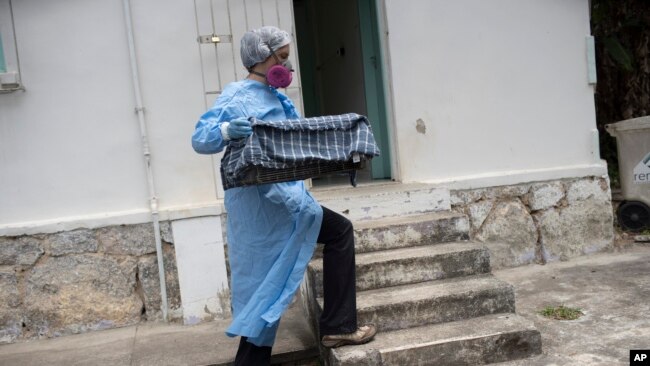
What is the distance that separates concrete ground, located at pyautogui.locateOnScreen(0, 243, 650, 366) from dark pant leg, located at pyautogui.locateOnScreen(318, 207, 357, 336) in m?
0.49

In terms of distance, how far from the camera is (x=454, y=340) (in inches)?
113

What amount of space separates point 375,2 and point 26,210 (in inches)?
121

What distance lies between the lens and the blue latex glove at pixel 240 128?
7.94 feet

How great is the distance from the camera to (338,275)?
2818 mm

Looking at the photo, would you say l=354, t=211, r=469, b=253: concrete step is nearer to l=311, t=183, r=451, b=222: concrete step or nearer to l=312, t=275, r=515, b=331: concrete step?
l=311, t=183, r=451, b=222: concrete step

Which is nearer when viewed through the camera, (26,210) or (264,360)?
(264,360)

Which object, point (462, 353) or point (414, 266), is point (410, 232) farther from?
point (462, 353)

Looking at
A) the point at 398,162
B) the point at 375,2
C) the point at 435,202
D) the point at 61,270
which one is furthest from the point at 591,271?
the point at 61,270

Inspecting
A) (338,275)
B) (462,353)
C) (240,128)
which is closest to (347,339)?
(338,275)

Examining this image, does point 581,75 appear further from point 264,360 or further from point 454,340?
point 264,360

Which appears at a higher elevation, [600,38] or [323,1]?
[323,1]

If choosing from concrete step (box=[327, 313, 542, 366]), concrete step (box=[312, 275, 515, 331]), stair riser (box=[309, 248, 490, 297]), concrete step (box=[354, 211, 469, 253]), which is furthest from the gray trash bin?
concrete step (box=[327, 313, 542, 366])

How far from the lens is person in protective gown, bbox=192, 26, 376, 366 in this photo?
2.65m

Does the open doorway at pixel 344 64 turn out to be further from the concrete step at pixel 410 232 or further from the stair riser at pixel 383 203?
the concrete step at pixel 410 232
